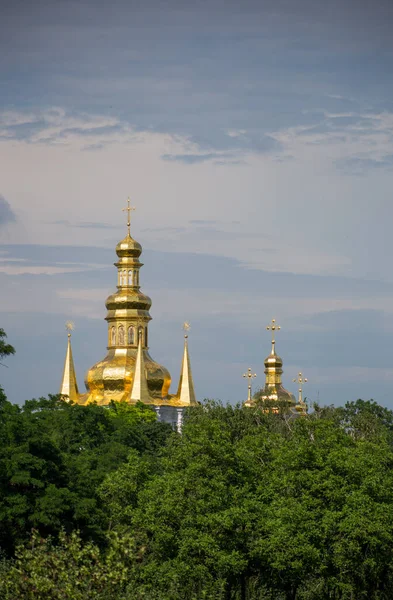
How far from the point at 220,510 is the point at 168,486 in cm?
174

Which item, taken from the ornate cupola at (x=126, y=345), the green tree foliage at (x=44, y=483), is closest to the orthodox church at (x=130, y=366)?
the ornate cupola at (x=126, y=345)

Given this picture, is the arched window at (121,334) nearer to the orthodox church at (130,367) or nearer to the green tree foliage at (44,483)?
the orthodox church at (130,367)

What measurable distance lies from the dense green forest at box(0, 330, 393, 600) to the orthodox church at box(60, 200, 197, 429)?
48965 millimetres

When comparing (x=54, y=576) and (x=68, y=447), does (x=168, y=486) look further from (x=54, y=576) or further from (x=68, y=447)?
(x=68, y=447)

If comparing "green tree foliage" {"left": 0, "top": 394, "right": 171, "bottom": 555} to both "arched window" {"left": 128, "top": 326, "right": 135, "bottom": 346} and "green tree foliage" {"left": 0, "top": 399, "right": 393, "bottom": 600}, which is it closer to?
"green tree foliage" {"left": 0, "top": 399, "right": 393, "bottom": 600}

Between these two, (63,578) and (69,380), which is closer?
(63,578)

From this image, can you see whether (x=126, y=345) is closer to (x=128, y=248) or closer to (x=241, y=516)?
(x=128, y=248)

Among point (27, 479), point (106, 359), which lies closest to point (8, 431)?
point (27, 479)

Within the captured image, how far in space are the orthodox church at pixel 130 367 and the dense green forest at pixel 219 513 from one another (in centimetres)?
4894

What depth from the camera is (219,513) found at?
1877 inches

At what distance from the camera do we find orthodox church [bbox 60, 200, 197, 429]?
4264 inches

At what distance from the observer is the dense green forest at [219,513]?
154 ft

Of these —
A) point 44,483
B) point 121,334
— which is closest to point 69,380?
point 121,334

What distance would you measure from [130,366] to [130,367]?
0.46 feet
